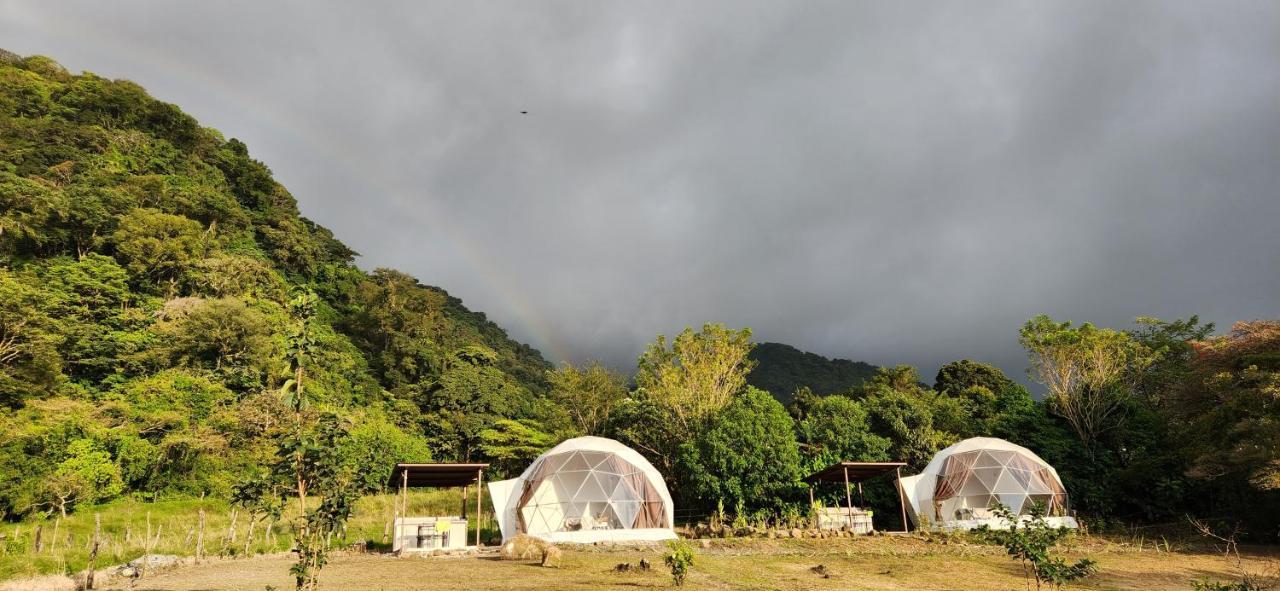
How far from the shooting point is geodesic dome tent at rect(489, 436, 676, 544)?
2180 cm

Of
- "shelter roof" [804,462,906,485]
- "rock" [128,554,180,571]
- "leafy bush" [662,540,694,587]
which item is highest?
"shelter roof" [804,462,906,485]

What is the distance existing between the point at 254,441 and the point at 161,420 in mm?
4180

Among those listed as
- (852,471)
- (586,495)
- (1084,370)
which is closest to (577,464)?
(586,495)

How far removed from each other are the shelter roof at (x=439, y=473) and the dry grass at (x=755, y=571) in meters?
2.94

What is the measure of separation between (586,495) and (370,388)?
2466 centimetres

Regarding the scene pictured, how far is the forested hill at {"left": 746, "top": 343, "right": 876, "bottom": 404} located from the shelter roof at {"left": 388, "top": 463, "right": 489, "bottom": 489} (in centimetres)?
6091

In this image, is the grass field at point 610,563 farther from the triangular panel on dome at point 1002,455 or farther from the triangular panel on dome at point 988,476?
the triangular panel on dome at point 1002,455

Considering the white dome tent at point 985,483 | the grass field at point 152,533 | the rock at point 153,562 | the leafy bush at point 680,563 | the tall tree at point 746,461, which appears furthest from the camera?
the white dome tent at point 985,483

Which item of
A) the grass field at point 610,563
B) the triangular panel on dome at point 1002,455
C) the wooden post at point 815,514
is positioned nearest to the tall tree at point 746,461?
the wooden post at point 815,514

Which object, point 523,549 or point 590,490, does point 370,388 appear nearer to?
point 590,490

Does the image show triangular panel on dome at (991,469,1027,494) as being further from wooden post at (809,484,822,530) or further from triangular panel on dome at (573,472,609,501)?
triangular panel on dome at (573,472,609,501)

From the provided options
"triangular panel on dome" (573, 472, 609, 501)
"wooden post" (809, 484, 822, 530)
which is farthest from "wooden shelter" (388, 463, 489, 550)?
"wooden post" (809, 484, 822, 530)

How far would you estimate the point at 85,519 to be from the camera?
844 inches

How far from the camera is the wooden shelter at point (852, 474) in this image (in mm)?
22812
